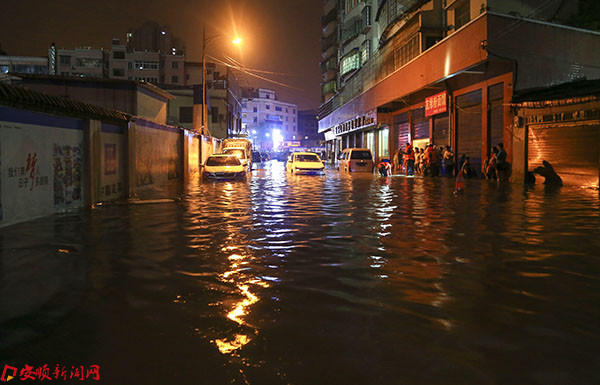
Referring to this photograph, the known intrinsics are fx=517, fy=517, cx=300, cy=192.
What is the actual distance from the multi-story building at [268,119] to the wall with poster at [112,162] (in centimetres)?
11554

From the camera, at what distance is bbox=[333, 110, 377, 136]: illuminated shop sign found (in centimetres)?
4416

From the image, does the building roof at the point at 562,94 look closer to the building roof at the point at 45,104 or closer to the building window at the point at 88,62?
the building roof at the point at 45,104

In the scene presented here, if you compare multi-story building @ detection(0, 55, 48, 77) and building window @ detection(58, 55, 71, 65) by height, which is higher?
building window @ detection(58, 55, 71, 65)

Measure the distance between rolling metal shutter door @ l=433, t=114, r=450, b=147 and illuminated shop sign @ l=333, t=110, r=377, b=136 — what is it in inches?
398

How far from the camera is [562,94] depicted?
69.4ft

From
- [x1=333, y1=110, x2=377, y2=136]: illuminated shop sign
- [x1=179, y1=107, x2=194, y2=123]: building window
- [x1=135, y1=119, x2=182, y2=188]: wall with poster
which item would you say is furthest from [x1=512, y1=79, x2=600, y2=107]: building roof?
[x1=179, y1=107, x2=194, y2=123]: building window

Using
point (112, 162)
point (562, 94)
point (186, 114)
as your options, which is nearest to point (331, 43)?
point (186, 114)

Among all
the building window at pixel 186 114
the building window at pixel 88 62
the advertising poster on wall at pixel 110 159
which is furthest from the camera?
the building window at pixel 88 62

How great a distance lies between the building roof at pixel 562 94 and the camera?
19.8 metres

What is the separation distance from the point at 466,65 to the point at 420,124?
11.1m

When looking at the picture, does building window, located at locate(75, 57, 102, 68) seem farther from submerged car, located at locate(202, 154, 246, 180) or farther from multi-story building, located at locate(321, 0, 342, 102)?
submerged car, located at locate(202, 154, 246, 180)

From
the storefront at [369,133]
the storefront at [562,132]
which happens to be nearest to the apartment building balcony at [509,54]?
the storefront at [562,132]

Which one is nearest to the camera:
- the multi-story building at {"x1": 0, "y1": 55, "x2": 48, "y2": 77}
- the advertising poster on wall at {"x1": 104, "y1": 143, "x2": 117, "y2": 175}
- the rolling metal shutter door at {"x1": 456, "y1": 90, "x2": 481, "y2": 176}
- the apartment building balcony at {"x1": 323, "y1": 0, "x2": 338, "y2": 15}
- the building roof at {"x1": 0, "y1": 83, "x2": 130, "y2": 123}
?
the building roof at {"x1": 0, "y1": 83, "x2": 130, "y2": 123}

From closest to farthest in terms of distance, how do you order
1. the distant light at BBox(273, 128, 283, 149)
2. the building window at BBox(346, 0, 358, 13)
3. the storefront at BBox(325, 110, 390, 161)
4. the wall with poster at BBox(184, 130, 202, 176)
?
1. the wall with poster at BBox(184, 130, 202, 176)
2. the storefront at BBox(325, 110, 390, 161)
3. the building window at BBox(346, 0, 358, 13)
4. the distant light at BBox(273, 128, 283, 149)
